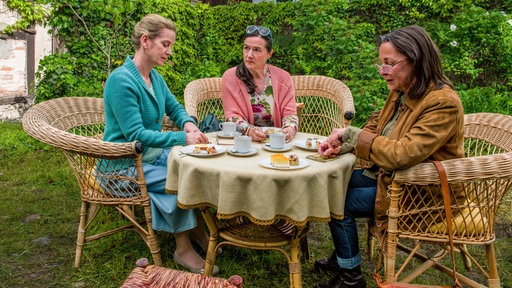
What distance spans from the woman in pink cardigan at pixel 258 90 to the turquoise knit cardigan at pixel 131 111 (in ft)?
1.90

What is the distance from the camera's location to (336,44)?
19.2 feet

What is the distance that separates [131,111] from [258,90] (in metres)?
1.06

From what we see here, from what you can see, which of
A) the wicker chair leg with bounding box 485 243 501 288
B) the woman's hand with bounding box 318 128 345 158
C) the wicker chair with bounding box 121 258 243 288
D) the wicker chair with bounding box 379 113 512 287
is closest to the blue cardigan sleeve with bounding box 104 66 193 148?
the woman's hand with bounding box 318 128 345 158

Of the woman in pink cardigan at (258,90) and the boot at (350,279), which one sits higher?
the woman in pink cardigan at (258,90)

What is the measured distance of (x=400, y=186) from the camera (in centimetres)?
205

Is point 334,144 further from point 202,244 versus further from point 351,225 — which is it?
point 202,244

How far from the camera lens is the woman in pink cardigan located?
326 centimetres

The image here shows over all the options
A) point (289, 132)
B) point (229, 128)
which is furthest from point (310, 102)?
point (229, 128)

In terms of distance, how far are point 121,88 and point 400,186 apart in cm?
167

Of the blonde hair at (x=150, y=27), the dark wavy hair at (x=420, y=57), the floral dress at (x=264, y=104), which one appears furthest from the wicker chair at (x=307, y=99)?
the dark wavy hair at (x=420, y=57)

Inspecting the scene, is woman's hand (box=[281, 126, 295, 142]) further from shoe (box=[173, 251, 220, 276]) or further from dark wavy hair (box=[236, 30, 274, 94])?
shoe (box=[173, 251, 220, 276])

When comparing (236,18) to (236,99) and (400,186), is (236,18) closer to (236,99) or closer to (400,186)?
(236,99)

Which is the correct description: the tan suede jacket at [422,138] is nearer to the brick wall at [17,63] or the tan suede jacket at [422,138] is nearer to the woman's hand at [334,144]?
the woman's hand at [334,144]

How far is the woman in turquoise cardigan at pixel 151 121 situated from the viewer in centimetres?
267
